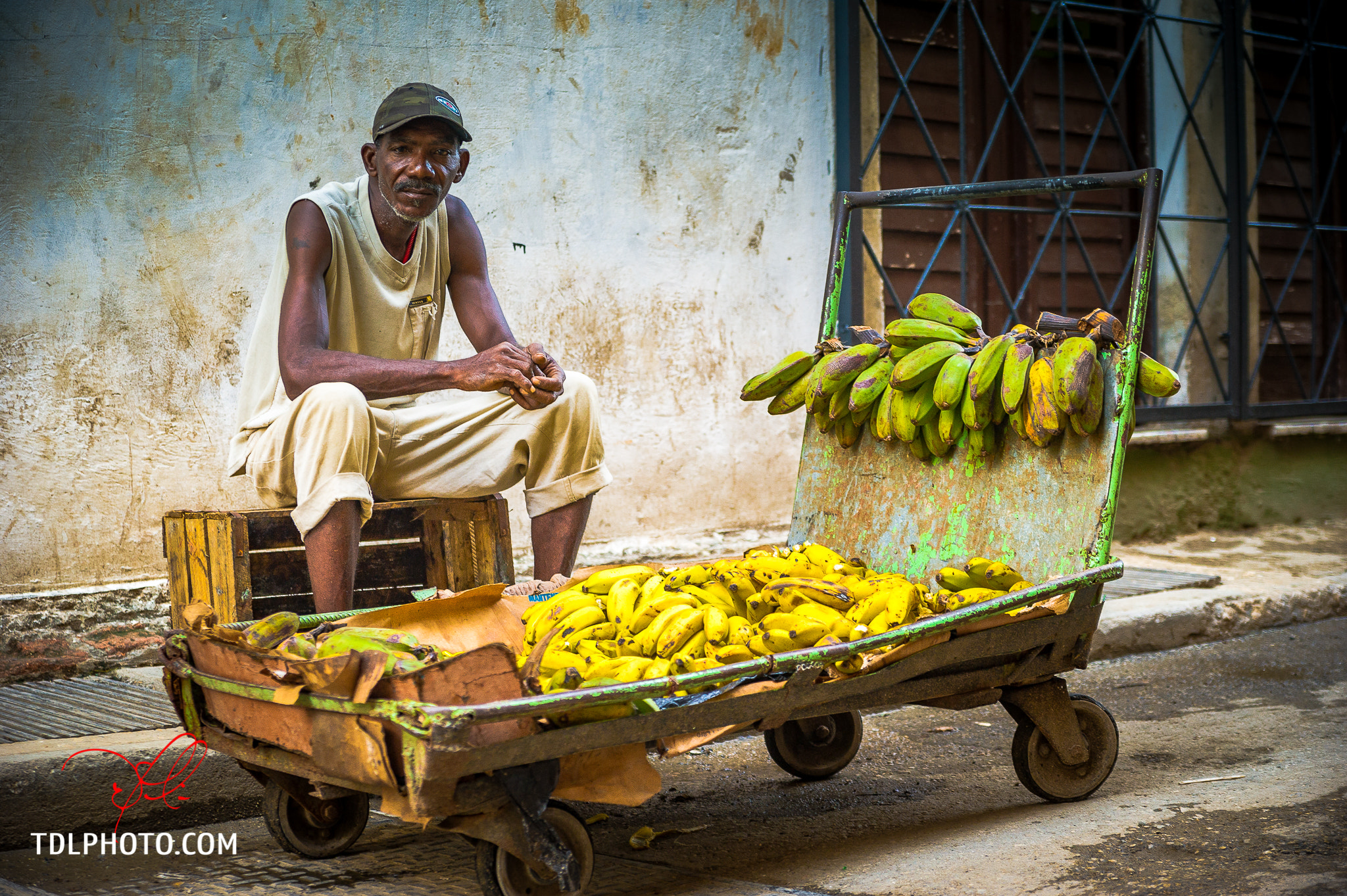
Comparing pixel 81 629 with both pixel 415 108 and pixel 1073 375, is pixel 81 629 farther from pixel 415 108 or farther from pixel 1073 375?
pixel 1073 375

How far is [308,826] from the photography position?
276 cm

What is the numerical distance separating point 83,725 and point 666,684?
2013 mm

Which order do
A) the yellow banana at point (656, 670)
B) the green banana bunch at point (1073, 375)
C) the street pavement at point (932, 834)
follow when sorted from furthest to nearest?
the green banana bunch at point (1073, 375), the street pavement at point (932, 834), the yellow banana at point (656, 670)

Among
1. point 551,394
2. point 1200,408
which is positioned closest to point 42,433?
point 551,394

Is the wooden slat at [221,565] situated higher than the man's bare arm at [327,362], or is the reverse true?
the man's bare arm at [327,362]

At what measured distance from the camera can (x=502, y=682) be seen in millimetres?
2150

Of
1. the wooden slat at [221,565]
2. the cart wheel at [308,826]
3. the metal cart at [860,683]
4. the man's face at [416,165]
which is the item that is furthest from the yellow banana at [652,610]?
the man's face at [416,165]

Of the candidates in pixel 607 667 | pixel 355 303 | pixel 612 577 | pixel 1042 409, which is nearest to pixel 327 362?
pixel 355 303

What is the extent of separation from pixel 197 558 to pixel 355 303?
2.70 feet

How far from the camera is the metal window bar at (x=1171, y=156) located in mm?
6160

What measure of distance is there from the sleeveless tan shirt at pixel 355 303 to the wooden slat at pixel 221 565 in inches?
9.2

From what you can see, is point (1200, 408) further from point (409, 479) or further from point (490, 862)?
point (490, 862)

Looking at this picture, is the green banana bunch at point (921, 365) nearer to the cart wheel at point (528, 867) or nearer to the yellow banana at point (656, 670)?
the yellow banana at point (656, 670)
